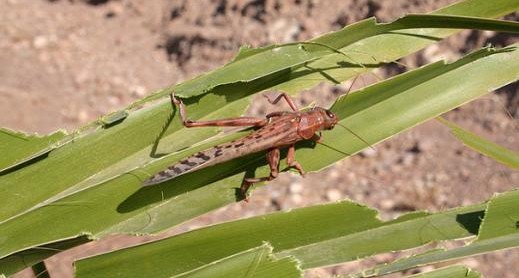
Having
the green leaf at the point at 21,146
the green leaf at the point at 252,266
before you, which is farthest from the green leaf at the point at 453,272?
the green leaf at the point at 21,146

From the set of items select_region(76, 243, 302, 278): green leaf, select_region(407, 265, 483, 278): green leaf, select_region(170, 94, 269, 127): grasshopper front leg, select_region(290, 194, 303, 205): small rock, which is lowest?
select_region(407, 265, 483, 278): green leaf

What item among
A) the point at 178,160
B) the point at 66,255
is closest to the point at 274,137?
the point at 178,160

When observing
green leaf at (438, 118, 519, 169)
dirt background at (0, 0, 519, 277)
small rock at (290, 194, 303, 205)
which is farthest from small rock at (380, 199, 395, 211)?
green leaf at (438, 118, 519, 169)

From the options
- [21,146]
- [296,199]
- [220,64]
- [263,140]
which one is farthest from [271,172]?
[220,64]

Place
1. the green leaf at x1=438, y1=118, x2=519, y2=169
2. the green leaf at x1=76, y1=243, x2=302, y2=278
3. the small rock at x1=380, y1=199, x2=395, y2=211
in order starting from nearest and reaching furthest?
the green leaf at x1=76, y1=243, x2=302, y2=278 < the green leaf at x1=438, y1=118, x2=519, y2=169 < the small rock at x1=380, y1=199, x2=395, y2=211

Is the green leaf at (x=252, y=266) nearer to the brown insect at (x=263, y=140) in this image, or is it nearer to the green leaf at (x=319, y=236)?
the green leaf at (x=319, y=236)

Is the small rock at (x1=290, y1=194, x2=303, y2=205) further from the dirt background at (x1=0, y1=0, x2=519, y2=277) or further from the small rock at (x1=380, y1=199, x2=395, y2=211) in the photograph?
the small rock at (x1=380, y1=199, x2=395, y2=211)

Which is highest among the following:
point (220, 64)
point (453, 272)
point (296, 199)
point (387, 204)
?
point (220, 64)

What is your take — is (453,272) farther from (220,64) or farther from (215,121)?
(220,64)
